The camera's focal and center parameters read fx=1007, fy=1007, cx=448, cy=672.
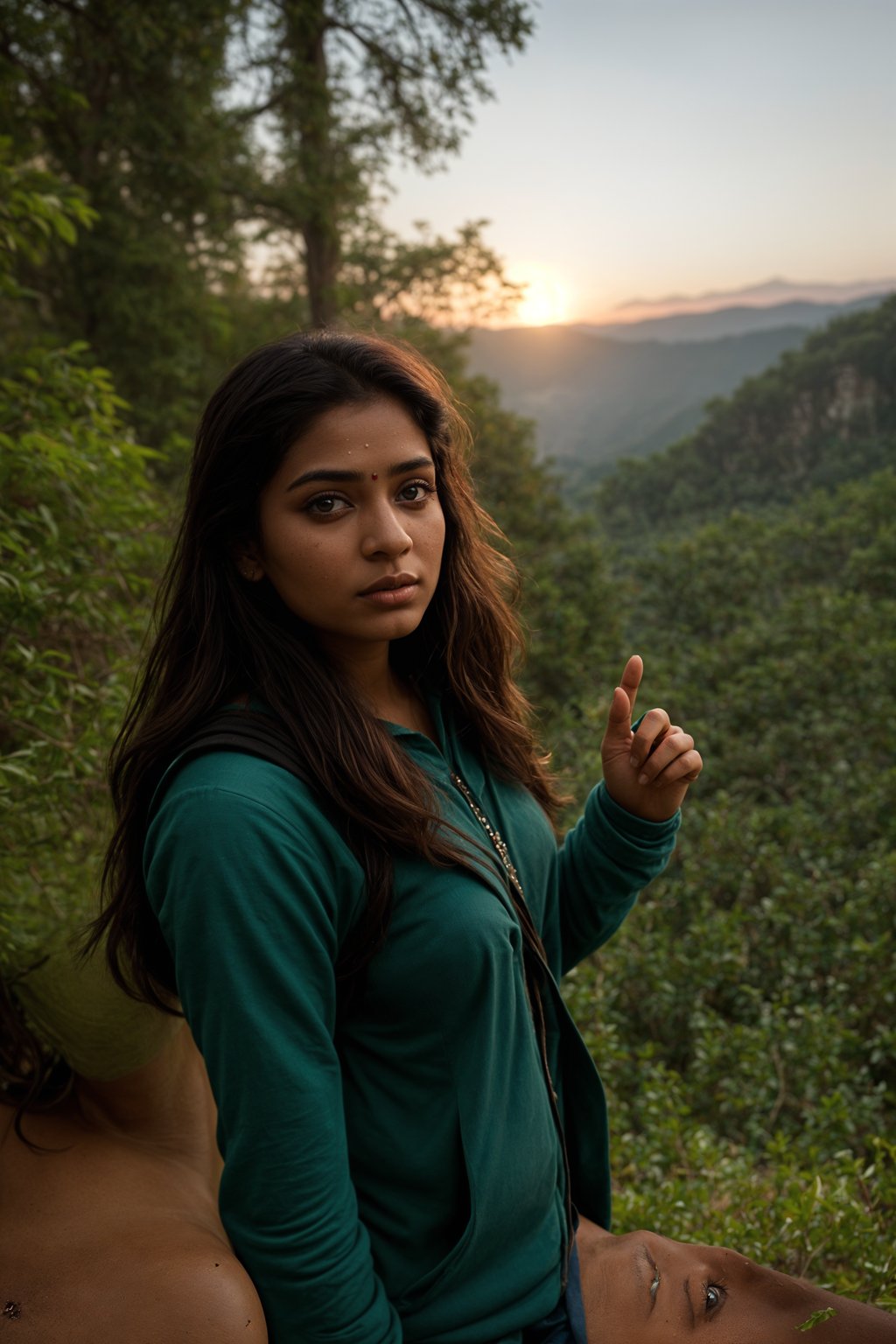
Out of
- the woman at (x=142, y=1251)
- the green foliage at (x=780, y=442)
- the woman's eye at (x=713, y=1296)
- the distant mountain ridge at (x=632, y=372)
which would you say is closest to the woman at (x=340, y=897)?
the woman at (x=142, y=1251)

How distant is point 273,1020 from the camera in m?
1.08

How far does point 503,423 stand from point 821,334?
7553mm

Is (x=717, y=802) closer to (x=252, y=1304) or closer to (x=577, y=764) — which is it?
(x=577, y=764)

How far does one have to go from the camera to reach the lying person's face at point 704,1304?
4.41ft

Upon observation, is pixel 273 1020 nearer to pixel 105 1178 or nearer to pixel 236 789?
pixel 236 789

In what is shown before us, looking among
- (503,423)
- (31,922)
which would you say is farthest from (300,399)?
(503,423)

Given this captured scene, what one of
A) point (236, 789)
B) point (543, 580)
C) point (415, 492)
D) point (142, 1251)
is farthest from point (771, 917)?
point (543, 580)

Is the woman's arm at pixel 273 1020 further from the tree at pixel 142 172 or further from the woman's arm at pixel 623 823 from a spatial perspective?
the tree at pixel 142 172

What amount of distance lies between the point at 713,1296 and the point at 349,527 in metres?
1.16

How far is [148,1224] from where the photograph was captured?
1.54 m

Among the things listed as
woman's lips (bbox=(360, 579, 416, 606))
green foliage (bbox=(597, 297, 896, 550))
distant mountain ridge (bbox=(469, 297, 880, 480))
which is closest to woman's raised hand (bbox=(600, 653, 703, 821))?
woman's lips (bbox=(360, 579, 416, 606))

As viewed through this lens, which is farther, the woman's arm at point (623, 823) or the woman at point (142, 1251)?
the woman's arm at point (623, 823)

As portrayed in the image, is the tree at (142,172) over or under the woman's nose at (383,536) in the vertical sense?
over

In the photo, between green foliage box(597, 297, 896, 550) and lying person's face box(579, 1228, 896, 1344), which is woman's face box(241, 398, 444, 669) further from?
green foliage box(597, 297, 896, 550)
